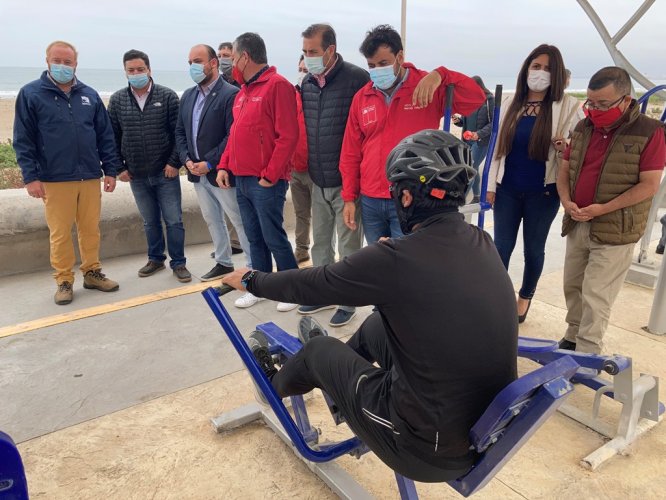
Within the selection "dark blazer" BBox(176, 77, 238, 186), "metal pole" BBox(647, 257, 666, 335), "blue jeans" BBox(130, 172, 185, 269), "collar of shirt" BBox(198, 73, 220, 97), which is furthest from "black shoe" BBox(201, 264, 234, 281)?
"metal pole" BBox(647, 257, 666, 335)

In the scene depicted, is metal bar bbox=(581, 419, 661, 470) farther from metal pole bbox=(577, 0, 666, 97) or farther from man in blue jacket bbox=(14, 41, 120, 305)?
man in blue jacket bbox=(14, 41, 120, 305)

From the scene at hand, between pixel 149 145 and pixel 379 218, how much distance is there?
2352mm

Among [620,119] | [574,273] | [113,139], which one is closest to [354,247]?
[574,273]

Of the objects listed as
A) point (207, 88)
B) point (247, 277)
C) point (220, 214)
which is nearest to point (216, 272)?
point (220, 214)

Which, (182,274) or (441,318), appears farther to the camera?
(182,274)

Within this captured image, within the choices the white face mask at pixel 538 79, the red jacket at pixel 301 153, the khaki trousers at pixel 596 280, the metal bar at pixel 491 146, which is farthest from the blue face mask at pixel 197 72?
the khaki trousers at pixel 596 280

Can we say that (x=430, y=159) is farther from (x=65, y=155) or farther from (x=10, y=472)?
(x=65, y=155)

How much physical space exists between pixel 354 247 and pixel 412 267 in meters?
2.47

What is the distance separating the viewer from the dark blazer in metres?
4.29

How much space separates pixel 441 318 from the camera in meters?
1.51

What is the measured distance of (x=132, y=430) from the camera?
2.70m

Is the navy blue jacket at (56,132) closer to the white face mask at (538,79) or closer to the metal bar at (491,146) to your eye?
the metal bar at (491,146)

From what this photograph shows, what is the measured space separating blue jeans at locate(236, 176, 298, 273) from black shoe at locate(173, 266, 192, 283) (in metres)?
0.83

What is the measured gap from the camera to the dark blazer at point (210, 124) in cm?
429
